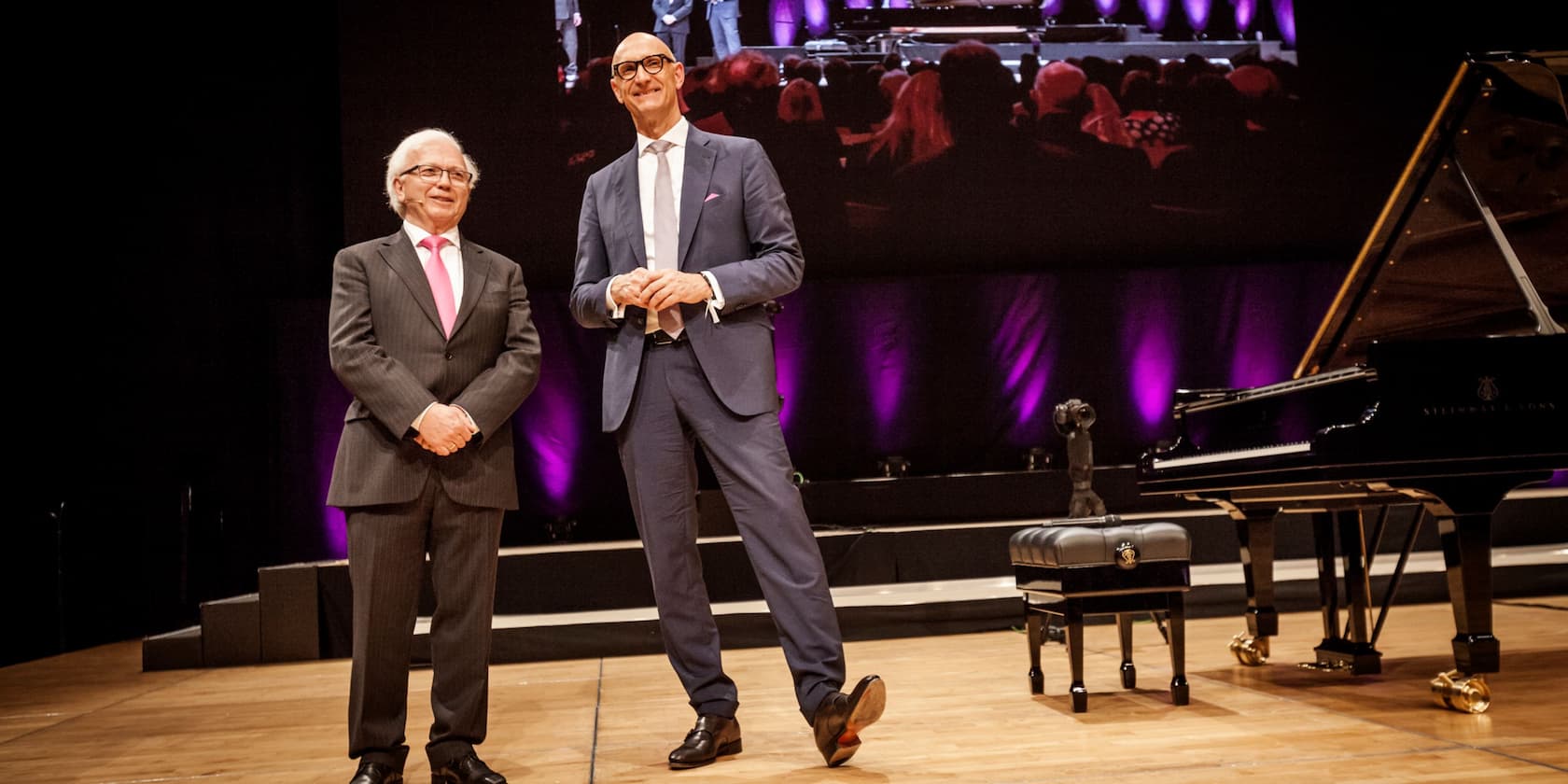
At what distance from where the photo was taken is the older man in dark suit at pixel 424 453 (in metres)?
2.57

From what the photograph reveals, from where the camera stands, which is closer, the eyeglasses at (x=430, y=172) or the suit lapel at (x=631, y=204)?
the eyeglasses at (x=430, y=172)

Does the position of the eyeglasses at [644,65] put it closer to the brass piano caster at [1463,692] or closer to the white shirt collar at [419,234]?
the white shirt collar at [419,234]

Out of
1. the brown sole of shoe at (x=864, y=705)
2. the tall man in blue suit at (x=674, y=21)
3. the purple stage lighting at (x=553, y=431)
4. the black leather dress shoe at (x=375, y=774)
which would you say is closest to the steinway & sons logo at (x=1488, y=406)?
the brown sole of shoe at (x=864, y=705)

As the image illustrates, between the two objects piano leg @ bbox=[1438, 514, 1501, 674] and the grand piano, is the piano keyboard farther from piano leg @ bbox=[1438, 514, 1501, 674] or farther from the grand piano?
piano leg @ bbox=[1438, 514, 1501, 674]

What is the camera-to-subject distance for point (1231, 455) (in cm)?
354

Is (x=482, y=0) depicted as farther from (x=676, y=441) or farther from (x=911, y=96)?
(x=676, y=441)

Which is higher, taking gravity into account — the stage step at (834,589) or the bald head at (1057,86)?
the bald head at (1057,86)

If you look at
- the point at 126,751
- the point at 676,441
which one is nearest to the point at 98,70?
the point at 126,751

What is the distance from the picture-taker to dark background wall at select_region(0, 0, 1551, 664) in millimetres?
6297

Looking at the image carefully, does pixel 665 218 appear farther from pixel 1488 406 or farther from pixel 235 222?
pixel 235 222

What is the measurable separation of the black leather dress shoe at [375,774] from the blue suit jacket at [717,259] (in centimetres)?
91

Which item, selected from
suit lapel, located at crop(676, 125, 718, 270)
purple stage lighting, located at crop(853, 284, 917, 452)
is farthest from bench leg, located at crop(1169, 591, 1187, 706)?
purple stage lighting, located at crop(853, 284, 917, 452)

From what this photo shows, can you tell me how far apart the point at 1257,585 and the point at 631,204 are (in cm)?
256

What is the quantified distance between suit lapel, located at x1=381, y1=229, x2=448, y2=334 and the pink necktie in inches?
0.6
